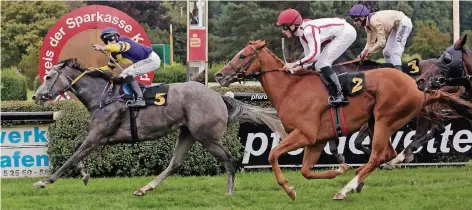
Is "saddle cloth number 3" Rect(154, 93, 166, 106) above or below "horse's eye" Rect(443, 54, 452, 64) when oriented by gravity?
below

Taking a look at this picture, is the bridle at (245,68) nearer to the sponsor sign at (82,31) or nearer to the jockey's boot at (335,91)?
the jockey's boot at (335,91)

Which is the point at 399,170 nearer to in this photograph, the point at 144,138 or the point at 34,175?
the point at 144,138

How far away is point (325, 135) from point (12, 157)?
4.42 m

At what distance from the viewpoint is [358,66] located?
9125 millimetres

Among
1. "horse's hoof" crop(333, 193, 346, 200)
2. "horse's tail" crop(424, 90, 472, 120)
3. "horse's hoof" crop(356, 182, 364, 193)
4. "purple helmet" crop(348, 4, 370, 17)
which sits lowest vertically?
"horse's hoof" crop(356, 182, 364, 193)

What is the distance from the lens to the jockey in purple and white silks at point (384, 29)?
29.2 feet

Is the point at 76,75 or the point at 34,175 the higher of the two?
the point at 76,75

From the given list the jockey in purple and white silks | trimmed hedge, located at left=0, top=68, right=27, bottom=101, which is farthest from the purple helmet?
trimmed hedge, located at left=0, top=68, right=27, bottom=101

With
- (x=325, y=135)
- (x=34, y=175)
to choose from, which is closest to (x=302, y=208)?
(x=325, y=135)

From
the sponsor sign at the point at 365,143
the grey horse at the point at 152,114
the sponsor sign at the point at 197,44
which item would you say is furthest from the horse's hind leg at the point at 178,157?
the sponsor sign at the point at 197,44

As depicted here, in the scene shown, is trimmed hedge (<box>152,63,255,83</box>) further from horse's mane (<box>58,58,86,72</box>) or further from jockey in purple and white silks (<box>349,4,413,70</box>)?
horse's mane (<box>58,58,86,72</box>)

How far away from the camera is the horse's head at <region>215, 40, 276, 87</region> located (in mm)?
7617

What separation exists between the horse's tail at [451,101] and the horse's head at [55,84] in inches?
147

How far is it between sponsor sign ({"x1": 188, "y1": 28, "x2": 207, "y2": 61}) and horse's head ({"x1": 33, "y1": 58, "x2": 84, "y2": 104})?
588cm
